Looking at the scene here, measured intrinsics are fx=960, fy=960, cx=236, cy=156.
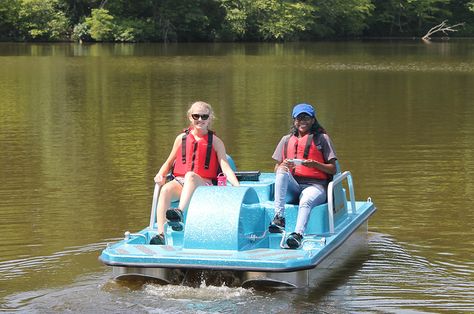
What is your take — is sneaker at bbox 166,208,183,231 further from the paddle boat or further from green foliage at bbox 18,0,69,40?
green foliage at bbox 18,0,69,40

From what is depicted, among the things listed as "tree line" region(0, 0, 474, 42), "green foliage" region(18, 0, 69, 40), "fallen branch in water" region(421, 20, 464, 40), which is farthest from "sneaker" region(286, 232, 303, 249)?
"fallen branch in water" region(421, 20, 464, 40)

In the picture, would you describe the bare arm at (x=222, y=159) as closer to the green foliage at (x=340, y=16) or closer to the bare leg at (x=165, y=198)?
the bare leg at (x=165, y=198)

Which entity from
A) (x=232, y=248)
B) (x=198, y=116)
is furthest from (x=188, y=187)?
(x=232, y=248)

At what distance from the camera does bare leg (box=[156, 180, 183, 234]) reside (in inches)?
335

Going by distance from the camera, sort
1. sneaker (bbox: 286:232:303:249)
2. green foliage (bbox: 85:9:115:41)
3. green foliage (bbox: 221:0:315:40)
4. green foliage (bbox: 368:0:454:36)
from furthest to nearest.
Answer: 1. green foliage (bbox: 368:0:454:36)
2. green foliage (bbox: 221:0:315:40)
3. green foliage (bbox: 85:9:115:41)
4. sneaker (bbox: 286:232:303:249)

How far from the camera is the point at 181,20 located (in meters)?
61.9

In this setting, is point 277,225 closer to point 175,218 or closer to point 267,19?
point 175,218

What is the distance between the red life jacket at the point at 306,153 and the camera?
9000 millimetres

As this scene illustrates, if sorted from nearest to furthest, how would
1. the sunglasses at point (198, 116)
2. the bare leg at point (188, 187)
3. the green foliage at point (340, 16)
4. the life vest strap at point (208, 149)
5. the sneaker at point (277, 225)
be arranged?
the sneaker at point (277, 225) < the bare leg at point (188, 187) < the sunglasses at point (198, 116) < the life vest strap at point (208, 149) < the green foliage at point (340, 16)

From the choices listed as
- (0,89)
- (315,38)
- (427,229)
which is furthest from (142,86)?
(315,38)

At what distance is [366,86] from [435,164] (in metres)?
15.2

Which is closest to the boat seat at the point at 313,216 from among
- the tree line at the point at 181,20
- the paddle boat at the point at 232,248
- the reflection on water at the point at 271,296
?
the paddle boat at the point at 232,248

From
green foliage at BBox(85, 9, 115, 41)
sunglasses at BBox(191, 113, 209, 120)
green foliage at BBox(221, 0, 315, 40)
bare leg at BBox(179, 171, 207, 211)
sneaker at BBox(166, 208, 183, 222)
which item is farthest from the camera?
green foliage at BBox(221, 0, 315, 40)

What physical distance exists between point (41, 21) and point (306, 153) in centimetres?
5257
